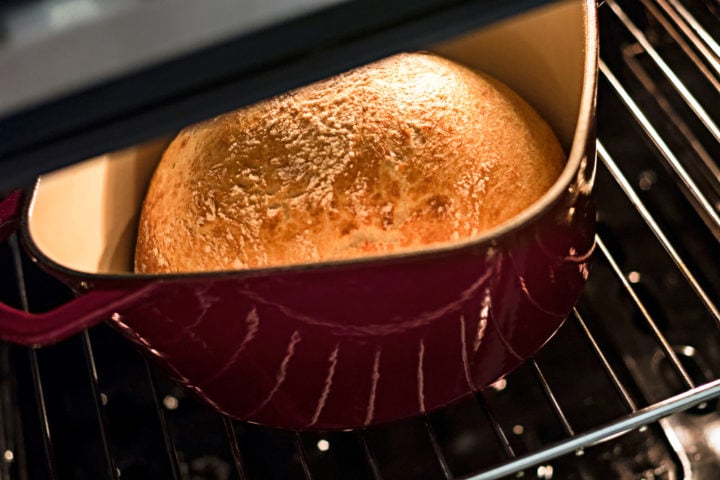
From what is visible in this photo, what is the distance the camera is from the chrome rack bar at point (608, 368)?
2.08 feet

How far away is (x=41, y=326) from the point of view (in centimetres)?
46

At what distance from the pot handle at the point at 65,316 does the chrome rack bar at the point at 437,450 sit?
277mm

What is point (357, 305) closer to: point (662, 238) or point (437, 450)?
point (437, 450)

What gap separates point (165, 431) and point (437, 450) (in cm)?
22

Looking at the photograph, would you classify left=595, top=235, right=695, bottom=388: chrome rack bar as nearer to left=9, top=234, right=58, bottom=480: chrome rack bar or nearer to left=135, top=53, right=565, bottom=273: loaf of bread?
left=135, top=53, right=565, bottom=273: loaf of bread

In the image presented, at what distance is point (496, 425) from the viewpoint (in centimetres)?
65

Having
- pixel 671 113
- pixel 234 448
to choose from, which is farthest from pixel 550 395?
pixel 671 113

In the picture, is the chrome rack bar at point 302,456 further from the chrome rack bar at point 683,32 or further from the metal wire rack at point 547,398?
the chrome rack bar at point 683,32

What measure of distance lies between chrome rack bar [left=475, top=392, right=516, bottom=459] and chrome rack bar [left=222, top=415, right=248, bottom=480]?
19 centimetres

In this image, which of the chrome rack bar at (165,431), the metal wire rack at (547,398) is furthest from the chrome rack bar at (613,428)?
the chrome rack bar at (165,431)

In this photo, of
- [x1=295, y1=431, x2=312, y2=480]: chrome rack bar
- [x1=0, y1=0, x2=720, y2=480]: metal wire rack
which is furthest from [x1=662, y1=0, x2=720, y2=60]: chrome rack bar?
[x1=295, y1=431, x2=312, y2=480]: chrome rack bar

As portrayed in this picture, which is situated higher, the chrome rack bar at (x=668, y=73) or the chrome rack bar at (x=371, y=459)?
the chrome rack bar at (x=668, y=73)

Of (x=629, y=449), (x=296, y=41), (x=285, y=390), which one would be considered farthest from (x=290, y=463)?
(x=296, y=41)

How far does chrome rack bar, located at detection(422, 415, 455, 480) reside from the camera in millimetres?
624
